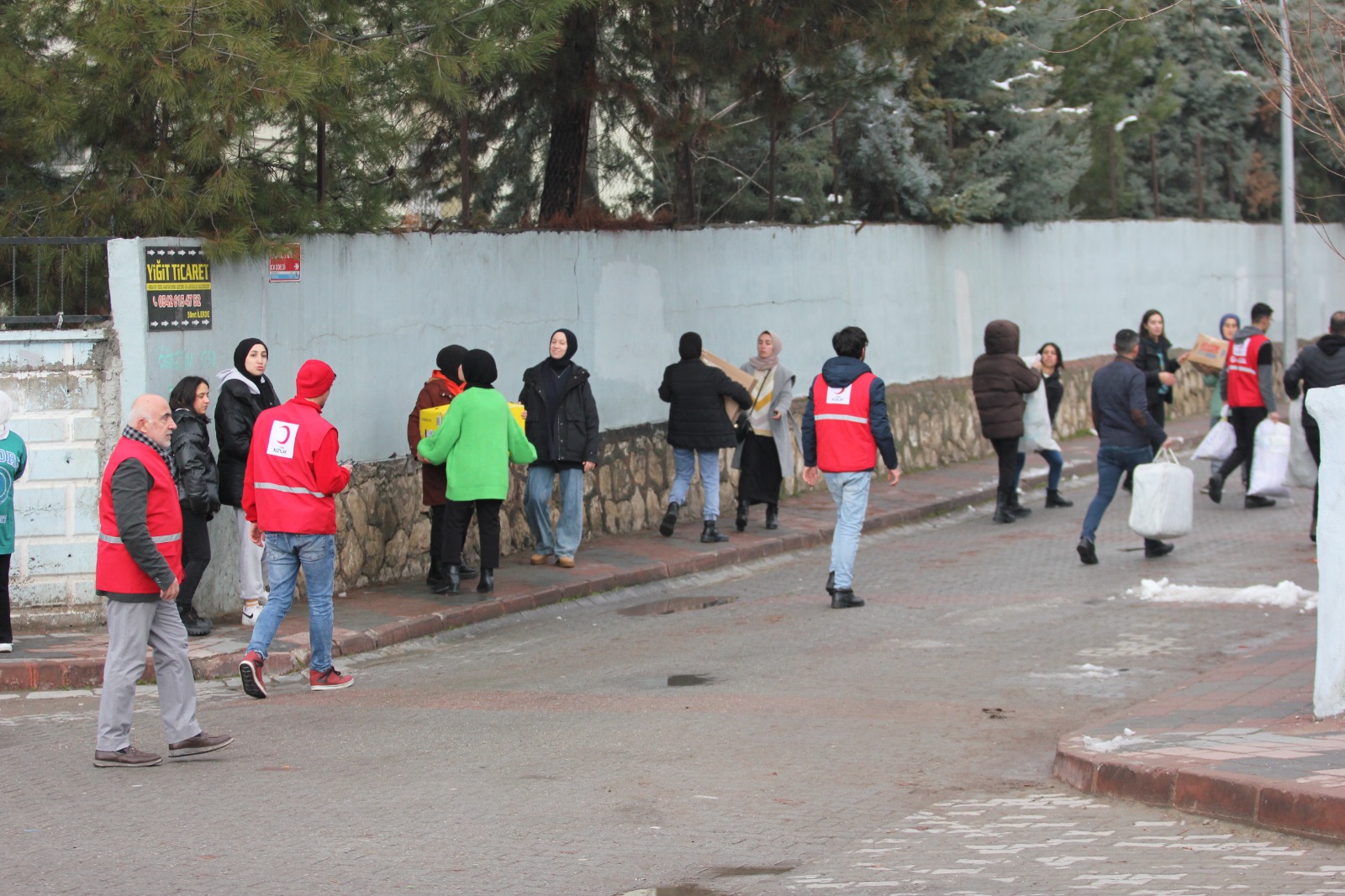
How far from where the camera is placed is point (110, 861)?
5.54 m

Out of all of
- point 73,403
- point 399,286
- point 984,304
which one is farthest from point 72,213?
point 984,304

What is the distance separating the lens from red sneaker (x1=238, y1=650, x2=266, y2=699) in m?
8.38

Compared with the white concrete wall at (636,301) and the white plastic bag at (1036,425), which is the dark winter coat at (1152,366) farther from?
the white concrete wall at (636,301)

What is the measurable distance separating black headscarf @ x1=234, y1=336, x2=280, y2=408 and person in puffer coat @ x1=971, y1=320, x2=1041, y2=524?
7.00 meters

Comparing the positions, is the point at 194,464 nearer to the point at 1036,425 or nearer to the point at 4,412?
the point at 4,412

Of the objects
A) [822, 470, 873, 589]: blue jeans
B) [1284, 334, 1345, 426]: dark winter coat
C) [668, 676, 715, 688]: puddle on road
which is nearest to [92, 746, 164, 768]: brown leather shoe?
[668, 676, 715, 688]: puddle on road

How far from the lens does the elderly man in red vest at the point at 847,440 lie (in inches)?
426

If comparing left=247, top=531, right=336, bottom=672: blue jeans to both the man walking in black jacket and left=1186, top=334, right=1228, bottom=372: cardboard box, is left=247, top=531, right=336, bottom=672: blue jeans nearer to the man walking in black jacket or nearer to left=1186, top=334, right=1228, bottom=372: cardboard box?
the man walking in black jacket

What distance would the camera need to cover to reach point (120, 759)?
7055 millimetres

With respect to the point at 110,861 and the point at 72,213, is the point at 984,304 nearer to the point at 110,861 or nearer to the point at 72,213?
the point at 72,213

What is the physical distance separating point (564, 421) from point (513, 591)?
145 centimetres

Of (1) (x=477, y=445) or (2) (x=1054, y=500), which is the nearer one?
(1) (x=477, y=445)

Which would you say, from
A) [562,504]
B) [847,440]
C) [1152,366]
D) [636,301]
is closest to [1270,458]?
[1152,366]

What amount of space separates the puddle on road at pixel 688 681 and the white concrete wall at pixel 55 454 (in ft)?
13.3
